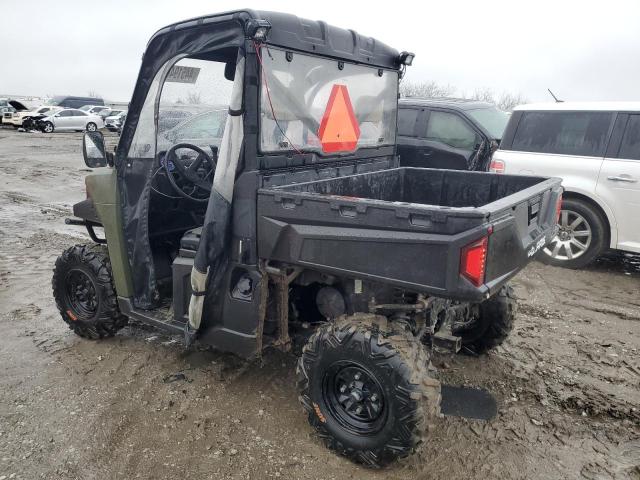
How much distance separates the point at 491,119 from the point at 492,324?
4.99 metres

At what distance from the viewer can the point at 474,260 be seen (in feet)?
7.50

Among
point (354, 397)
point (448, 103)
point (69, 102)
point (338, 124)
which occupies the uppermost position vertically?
point (338, 124)

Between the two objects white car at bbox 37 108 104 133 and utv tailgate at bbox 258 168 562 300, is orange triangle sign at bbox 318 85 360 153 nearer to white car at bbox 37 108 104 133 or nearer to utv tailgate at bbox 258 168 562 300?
utv tailgate at bbox 258 168 562 300

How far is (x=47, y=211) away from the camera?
346 inches

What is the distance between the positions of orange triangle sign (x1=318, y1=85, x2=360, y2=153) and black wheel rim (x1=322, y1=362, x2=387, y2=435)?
1445mm

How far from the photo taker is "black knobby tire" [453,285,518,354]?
369cm

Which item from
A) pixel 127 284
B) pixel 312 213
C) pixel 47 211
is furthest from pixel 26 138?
pixel 312 213

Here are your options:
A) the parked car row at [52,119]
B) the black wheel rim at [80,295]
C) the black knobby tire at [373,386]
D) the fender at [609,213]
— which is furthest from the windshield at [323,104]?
the parked car row at [52,119]

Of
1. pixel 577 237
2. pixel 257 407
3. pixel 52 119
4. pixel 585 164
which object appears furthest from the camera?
pixel 52 119

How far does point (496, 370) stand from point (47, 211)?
7974mm

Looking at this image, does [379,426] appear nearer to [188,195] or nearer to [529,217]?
[529,217]

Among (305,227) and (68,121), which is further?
(68,121)

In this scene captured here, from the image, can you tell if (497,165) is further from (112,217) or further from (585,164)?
(112,217)

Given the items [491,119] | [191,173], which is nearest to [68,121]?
[491,119]
